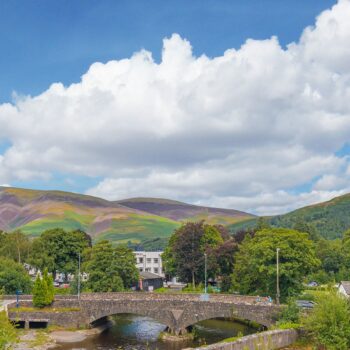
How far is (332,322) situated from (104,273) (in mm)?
57376

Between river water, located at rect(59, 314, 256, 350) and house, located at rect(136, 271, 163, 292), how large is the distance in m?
35.2

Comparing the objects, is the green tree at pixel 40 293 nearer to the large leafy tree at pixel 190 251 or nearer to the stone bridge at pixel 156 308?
the stone bridge at pixel 156 308

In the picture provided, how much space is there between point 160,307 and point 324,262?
69.0m

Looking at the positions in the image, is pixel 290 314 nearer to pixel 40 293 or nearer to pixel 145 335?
pixel 145 335

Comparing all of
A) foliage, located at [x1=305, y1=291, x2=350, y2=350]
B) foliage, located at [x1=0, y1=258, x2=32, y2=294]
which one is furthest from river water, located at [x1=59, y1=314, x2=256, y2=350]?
foliage, located at [x1=305, y1=291, x2=350, y2=350]

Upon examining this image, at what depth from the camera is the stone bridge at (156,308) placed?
63.1m

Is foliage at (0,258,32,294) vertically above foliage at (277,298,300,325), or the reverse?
foliage at (0,258,32,294)

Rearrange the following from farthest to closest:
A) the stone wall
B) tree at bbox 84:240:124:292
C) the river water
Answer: tree at bbox 84:240:124:292 < the river water < the stone wall

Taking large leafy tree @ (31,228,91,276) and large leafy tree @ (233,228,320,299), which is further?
large leafy tree @ (31,228,91,276)

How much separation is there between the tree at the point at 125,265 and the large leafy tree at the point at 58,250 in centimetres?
1770

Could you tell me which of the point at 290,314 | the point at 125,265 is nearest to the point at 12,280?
the point at 125,265

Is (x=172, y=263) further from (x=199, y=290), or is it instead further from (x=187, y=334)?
(x=187, y=334)

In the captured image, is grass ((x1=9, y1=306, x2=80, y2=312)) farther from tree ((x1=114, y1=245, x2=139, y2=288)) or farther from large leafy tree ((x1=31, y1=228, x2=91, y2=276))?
large leafy tree ((x1=31, y1=228, x2=91, y2=276))

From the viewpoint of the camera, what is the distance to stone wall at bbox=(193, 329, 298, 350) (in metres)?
32.4
